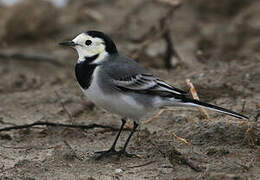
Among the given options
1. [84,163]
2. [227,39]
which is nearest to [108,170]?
[84,163]

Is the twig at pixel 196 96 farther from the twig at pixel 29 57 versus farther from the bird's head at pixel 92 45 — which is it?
the twig at pixel 29 57

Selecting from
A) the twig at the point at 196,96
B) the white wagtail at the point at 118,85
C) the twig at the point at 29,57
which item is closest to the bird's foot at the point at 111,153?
the white wagtail at the point at 118,85

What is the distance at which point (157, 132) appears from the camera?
558 cm

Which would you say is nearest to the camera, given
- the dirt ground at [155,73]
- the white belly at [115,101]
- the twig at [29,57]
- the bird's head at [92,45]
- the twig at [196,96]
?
the dirt ground at [155,73]

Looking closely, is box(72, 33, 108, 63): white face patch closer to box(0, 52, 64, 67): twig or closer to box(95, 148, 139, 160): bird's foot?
box(95, 148, 139, 160): bird's foot

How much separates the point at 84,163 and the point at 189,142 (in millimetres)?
968

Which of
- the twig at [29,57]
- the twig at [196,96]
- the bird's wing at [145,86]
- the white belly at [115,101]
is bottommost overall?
the twig at [29,57]

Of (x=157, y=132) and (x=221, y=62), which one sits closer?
(x=157, y=132)

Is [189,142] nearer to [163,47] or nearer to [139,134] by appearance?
[139,134]

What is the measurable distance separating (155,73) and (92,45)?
2200 mm

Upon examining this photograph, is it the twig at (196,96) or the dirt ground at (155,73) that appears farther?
the twig at (196,96)

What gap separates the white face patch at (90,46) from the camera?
522cm

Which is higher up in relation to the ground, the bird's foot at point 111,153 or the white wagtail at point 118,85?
the white wagtail at point 118,85

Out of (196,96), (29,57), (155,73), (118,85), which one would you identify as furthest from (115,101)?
(29,57)
